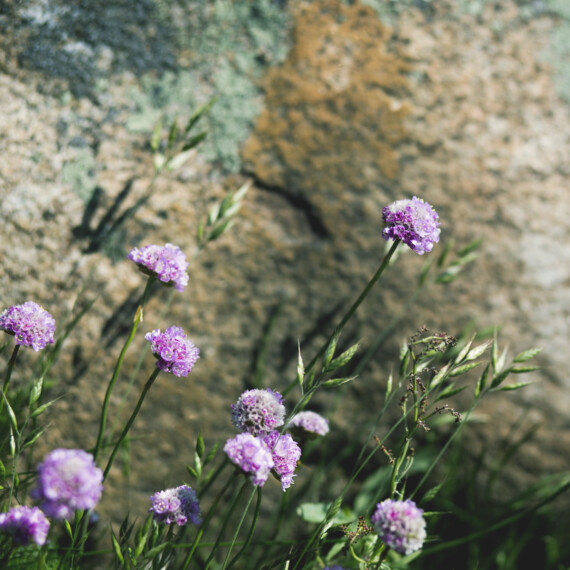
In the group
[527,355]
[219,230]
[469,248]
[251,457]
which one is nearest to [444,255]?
[469,248]

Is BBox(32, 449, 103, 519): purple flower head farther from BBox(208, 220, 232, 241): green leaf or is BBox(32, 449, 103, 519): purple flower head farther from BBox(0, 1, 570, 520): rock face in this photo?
BBox(0, 1, 570, 520): rock face

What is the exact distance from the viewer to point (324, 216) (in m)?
2.08

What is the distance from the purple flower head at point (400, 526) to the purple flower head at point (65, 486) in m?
0.49

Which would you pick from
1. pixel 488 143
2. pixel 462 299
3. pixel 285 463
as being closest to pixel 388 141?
pixel 488 143

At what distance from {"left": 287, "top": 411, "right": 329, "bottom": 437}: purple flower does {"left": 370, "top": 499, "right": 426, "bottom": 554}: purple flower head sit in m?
0.44

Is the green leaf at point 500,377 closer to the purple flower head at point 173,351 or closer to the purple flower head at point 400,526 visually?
the purple flower head at point 400,526

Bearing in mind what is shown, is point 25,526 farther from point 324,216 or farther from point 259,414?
point 324,216

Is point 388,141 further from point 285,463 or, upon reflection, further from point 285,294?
point 285,463

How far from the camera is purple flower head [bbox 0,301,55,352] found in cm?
126

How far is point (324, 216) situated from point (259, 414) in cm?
109

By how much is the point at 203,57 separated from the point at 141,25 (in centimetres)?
23

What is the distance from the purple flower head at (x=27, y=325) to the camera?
4.14 feet

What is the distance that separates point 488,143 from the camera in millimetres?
2145

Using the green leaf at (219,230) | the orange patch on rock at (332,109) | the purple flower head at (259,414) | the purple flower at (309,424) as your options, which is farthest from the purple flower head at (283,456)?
the orange patch on rock at (332,109)
